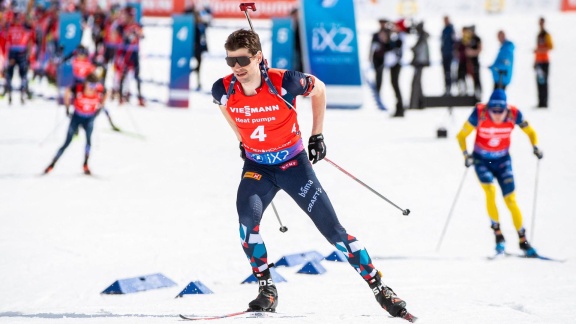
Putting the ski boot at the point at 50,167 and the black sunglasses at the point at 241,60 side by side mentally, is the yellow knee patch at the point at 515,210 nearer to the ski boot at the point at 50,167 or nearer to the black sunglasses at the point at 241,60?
the black sunglasses at the point at 241,60

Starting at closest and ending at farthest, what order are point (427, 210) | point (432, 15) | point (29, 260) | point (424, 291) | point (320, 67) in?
point (424, 291)
point (29, 260)
point (427, 210)
point (320, 67)
point (432, 15)

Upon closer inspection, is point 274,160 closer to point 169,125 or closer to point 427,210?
point 427,210

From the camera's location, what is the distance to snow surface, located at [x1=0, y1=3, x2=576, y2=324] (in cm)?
657

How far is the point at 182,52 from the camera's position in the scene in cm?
1869

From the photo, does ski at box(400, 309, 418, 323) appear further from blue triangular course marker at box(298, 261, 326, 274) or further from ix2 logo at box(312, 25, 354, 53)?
ix2 logo at box(312, 25, 354, 53)

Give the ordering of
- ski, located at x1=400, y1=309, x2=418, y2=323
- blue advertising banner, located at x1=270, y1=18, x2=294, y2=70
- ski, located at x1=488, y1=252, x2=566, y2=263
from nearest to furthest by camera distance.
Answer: ski, located at x1=400, y1=309, x2=418, y2=323 < ski, located at x1=488, y1=252, x2=566, y2=263 < blue advertising banner, located at x1=270, y1=18, x2=294, y2=70

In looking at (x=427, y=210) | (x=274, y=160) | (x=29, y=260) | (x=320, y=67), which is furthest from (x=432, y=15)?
(x=274, y=160)

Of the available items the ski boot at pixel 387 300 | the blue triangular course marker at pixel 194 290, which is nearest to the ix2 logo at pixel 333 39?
the blue triangular course marker at pixel 194 290

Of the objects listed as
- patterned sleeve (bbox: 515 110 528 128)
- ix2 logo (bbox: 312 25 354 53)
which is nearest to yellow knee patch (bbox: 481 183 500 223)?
patterned sleeve (bbox: 515 110 528 128)

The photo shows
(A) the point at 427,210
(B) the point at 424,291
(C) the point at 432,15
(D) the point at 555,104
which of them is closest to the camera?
(B) the point at 424,291

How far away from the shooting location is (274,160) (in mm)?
5621

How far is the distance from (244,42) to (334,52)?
1299 cm

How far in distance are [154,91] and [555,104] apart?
957 cm

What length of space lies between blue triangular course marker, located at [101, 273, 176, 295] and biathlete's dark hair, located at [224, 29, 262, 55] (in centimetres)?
300
